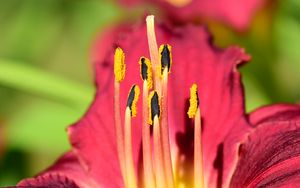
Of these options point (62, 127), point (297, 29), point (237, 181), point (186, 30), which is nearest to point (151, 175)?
point (237, 181)

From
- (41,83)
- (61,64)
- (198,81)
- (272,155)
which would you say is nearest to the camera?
(272,155)

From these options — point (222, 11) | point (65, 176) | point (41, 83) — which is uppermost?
point (222, 11)

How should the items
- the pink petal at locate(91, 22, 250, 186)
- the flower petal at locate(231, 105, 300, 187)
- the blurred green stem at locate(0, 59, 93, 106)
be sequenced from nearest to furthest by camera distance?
the flower petal at locate(231, 105, 300, 187)
the pink petal at locate(91, 22, 250, 186)
the blurred green stem at locate(0, 59, 93, 106)

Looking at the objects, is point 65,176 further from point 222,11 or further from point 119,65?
point 222,11

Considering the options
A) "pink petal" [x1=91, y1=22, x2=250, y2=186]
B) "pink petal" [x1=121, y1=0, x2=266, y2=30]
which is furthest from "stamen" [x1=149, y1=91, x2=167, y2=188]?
"pink petal" [x1=121, y1=0, x2=266, y2=30]

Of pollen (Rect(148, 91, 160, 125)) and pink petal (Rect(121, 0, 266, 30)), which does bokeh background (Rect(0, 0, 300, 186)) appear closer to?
pink petal (Rect(121, 0, 266, 30))

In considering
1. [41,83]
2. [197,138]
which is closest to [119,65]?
[197,138]
